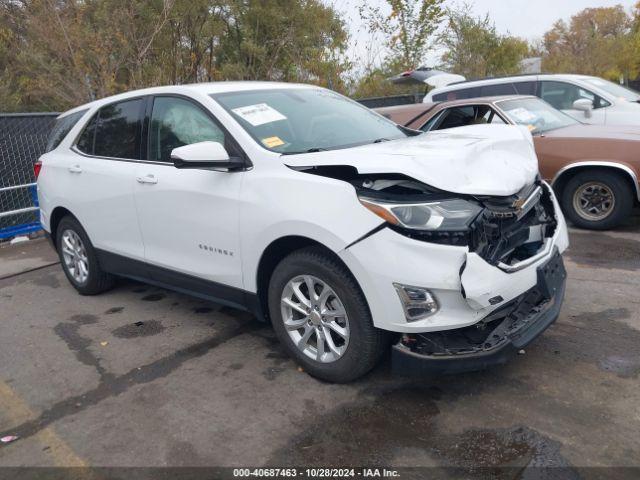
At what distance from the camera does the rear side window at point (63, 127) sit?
5305mm

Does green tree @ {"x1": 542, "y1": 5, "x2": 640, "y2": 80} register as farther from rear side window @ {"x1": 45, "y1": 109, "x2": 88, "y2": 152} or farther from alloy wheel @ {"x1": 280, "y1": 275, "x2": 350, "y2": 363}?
alloy wheel @ {"x1": 280, "y1": 275, "x2": 350, "y2": 363}

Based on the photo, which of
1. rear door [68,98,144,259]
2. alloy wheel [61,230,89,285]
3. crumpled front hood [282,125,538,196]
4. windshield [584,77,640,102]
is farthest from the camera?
windshield [584,77,640,102]

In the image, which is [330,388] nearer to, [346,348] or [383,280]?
[346,348]

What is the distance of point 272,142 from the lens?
362 centimetres

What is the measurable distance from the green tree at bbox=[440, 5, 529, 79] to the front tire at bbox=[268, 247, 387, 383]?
16446mm

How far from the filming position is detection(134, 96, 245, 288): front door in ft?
12.1

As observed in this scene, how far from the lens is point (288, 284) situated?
3.39m

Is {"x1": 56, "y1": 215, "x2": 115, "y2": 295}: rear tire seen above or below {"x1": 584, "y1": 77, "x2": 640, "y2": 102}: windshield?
below

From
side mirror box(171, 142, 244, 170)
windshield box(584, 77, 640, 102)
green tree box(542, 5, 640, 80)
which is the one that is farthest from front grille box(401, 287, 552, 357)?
green tree box(542, 5, 640, 80)

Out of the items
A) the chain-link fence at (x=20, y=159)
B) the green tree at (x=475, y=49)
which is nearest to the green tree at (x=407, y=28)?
the green tree at (x=475, y=49)

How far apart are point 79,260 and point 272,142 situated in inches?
109

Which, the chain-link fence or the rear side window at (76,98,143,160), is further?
the chain-link fence

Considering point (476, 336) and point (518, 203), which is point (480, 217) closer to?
point (518, 203)

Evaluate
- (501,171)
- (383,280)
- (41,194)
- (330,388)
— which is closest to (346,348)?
(330,388)
